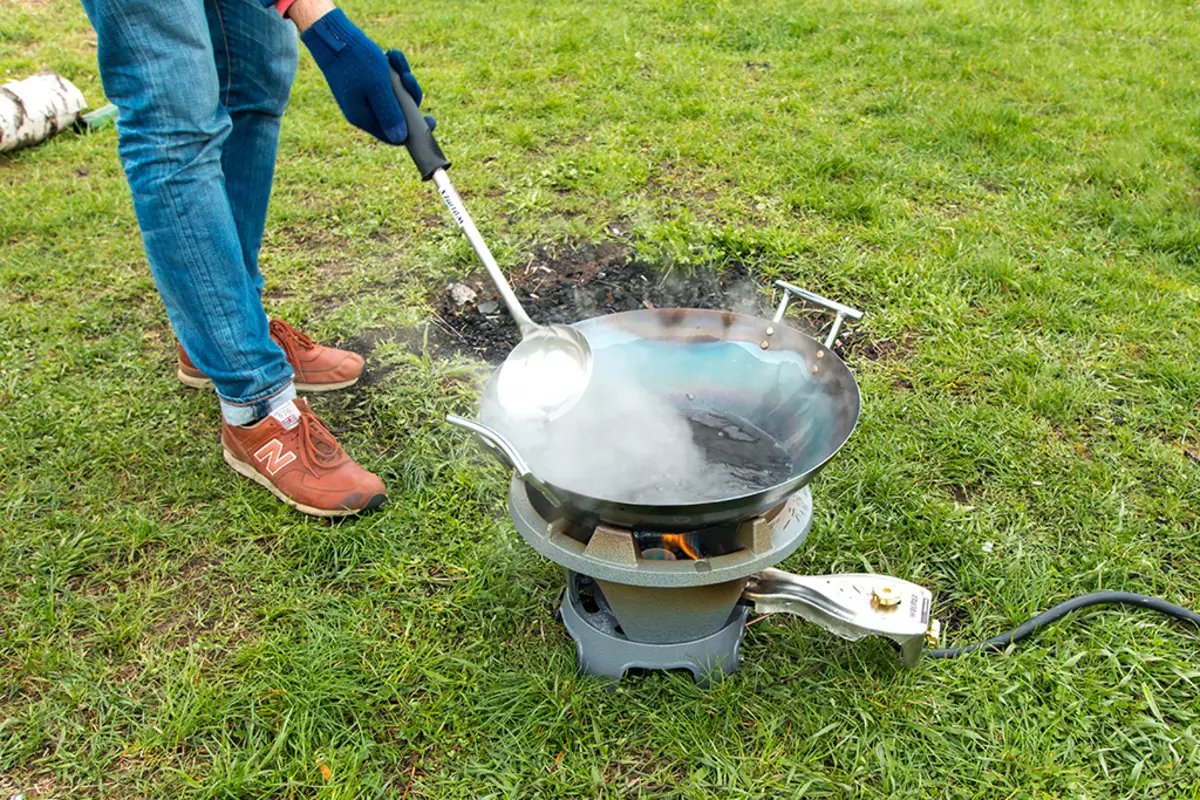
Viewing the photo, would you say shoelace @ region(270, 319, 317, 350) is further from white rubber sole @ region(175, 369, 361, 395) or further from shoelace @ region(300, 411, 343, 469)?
shoelace @ region(300, 411, 343, 469)

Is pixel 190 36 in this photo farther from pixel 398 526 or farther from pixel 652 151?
pixel 652 151

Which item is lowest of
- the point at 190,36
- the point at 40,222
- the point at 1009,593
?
the point at 1009,593

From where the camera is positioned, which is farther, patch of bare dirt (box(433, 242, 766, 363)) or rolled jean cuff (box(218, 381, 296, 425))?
patch of bare dirt (box(433, 242, 766, 363))

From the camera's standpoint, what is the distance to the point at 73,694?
1.91m

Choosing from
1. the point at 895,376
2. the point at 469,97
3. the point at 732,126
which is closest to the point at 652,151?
the point at 732,126

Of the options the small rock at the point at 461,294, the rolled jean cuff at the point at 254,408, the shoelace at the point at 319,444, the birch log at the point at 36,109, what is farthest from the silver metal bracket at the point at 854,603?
the birch log at the point at 36,109

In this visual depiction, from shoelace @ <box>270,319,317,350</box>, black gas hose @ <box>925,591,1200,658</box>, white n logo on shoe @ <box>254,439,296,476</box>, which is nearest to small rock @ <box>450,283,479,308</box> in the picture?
shoelace @ <box>270,319,317,350</box>

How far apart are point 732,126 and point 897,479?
2.78m

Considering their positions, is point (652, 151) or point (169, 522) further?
A: point (652, 151)

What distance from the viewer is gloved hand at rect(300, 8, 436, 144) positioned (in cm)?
182

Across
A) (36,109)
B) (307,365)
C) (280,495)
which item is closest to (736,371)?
(280,495)

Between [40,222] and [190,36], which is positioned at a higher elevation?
[190,36]

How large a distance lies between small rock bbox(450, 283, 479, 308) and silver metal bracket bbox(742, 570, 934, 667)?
1.80m

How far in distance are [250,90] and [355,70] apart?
76 cm
